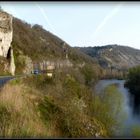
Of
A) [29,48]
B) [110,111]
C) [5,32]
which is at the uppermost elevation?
[29,48]

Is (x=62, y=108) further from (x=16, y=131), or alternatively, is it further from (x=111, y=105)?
(x=111, y=105)

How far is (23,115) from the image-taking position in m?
8.58

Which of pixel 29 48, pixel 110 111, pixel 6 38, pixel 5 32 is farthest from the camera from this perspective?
pixel 29 48

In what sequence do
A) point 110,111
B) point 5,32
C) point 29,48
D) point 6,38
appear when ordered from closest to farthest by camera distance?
point 110,111, point 6,38, point 5,32, point 29,48

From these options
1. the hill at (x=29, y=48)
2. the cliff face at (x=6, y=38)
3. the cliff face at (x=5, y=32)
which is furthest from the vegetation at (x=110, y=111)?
the hill at (x=29, y=48)

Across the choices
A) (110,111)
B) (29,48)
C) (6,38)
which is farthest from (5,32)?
(29,48)

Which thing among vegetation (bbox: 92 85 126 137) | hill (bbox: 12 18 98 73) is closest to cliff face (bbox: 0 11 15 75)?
hill (bbox: 12 18 98 73)

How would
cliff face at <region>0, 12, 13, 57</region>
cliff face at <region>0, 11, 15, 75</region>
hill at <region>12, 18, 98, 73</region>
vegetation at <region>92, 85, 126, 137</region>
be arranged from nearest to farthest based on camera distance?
vegetation at <region>92, 85, 126, 137</region> → cliff face at <region>0, 11, 15, 75</region> → cliff face at <region>0, 12, 13, 57</region> → hill at <region>12, 18, 98, 73</region>

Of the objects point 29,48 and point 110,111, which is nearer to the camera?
point 110,111

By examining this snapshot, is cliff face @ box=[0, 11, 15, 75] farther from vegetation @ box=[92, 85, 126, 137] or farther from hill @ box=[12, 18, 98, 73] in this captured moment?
vegetation @ box=[92, 85, 126, 137]

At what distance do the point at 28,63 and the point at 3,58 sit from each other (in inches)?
601

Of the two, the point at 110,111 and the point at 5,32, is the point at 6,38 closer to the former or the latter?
the point at 5,32

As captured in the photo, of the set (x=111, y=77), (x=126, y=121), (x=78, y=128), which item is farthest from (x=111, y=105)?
(x=111, y=77)

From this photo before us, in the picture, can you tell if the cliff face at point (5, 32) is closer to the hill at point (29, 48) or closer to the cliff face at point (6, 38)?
the cliff face at point (6, 38)
